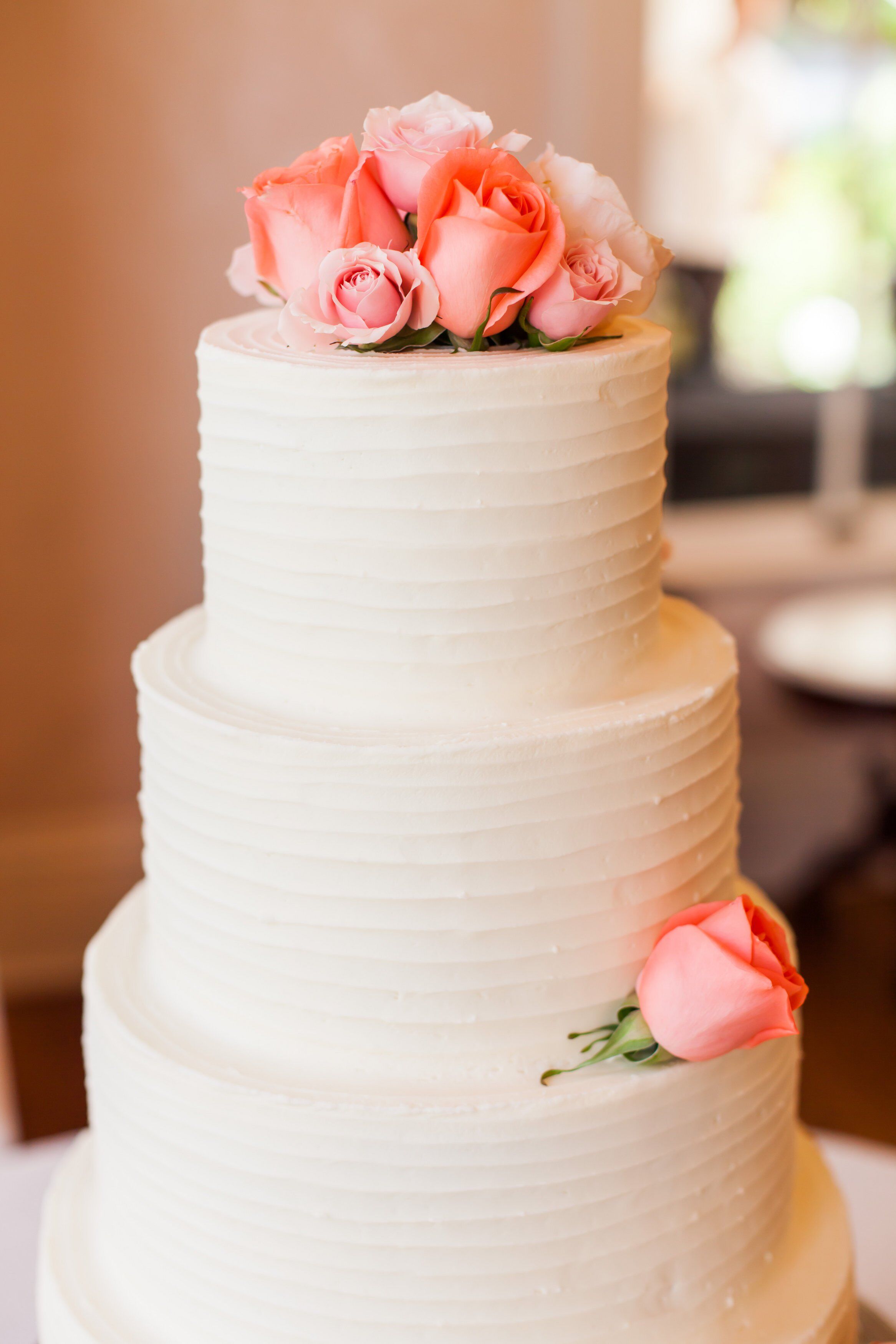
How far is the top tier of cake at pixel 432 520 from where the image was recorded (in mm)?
999

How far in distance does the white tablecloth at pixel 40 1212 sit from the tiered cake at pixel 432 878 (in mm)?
438

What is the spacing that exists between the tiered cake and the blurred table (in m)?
2.64

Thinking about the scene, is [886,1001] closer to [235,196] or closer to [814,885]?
[814,885]

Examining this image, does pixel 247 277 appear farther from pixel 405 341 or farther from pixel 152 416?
pixel 152 416

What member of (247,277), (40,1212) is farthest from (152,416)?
(247,277)

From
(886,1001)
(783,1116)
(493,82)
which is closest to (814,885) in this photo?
(886,1001)

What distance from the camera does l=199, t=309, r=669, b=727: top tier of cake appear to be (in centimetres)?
100

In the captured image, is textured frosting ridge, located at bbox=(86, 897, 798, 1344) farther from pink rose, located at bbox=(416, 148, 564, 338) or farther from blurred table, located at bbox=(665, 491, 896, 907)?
blurred table, located at bbox=(665, 491, 896, 907)

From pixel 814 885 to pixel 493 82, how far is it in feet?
7.98

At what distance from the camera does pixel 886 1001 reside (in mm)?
3398

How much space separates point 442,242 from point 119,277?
8.02 ft

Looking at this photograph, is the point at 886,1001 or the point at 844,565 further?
the point at 844,565

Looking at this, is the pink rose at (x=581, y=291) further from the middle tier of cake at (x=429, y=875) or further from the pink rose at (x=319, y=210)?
the middle tier of cake at (x=429, y=875)

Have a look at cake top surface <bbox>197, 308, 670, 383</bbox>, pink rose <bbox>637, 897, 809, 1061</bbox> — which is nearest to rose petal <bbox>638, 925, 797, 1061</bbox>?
pink rose <bbox>637, 897, 809, 1061</bbox>
